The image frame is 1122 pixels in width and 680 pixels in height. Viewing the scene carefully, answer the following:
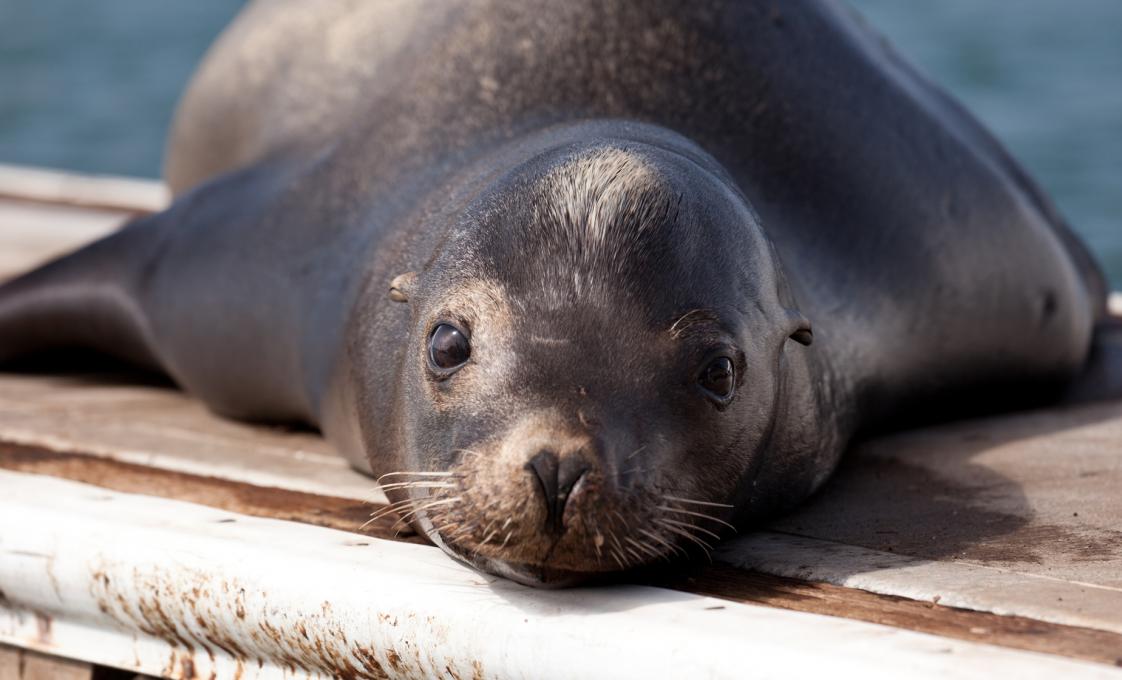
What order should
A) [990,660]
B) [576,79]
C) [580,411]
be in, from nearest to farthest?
[990,660] → [580,411] → [576,79]

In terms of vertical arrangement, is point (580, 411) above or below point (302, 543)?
above

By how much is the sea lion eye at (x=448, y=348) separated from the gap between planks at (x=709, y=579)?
0.48 meters

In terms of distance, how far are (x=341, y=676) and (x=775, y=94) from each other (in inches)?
84.1

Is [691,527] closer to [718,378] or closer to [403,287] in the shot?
[718,378]

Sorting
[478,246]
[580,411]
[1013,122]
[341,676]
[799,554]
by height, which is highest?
[1013,122]

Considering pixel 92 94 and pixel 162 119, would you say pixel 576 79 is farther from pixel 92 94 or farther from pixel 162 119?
pixel 92 94

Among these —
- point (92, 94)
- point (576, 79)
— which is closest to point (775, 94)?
point (576, 79)

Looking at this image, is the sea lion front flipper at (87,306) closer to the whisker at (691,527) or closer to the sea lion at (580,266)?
the sea lion at (580,266)

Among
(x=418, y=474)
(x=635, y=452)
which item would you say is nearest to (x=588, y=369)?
(x=635, y=452)

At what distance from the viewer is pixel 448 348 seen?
11.4 feet

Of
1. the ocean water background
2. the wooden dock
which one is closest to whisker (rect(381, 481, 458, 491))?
the wooden dock

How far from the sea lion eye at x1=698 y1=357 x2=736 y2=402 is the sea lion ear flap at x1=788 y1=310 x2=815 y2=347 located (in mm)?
356

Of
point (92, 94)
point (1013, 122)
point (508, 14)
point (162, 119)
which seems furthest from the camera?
point (92, 94)

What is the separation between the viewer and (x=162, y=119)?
23.0 metres
